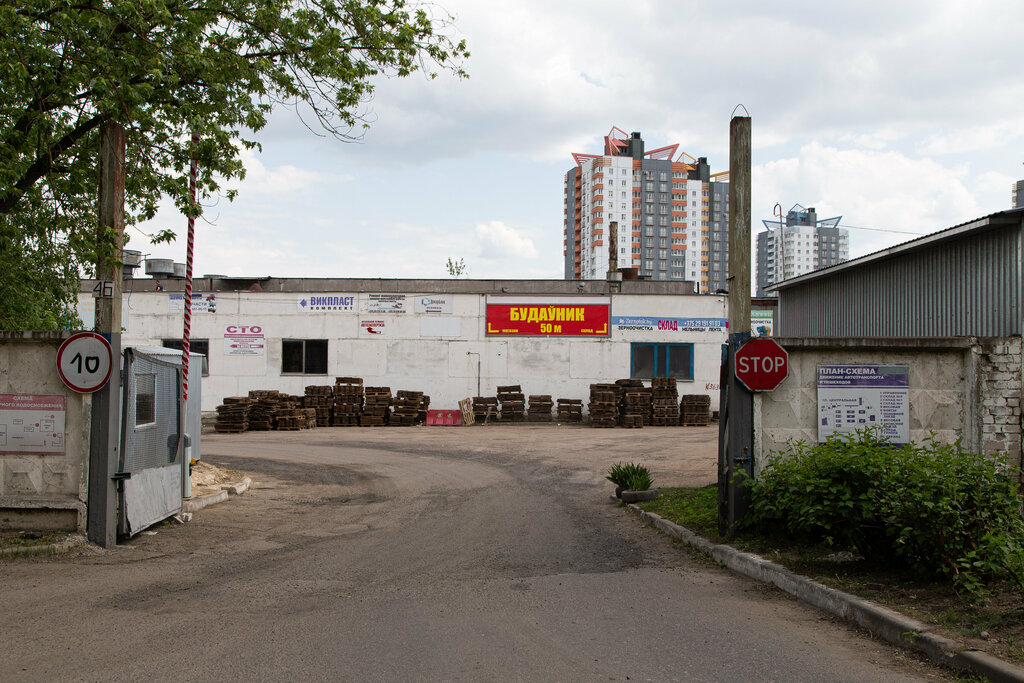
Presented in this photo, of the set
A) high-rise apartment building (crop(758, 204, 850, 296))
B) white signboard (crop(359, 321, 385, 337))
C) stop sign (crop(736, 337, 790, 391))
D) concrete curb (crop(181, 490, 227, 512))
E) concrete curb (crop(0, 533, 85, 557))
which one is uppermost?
high-rise apartment building (crop(758, 204, 850, 296))

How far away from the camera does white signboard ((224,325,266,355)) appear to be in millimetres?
31797

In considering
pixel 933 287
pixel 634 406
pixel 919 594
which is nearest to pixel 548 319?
pixel 634 406

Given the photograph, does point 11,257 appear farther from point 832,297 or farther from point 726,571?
point 832,297

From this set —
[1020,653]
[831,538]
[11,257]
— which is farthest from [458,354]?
[1020,653]

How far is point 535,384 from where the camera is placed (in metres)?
31.3

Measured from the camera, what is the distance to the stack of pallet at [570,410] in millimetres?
30344

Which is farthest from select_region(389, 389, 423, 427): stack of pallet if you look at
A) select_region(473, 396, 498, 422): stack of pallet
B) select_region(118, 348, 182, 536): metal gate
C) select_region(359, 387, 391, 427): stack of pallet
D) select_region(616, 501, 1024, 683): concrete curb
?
select_region(616, 501, 1024, 683): concrete curb

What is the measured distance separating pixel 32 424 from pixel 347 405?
20673 mm

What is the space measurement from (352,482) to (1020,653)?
12141 mm

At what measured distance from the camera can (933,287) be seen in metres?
13.5

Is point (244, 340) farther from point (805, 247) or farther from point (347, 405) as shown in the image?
point (805, 247)

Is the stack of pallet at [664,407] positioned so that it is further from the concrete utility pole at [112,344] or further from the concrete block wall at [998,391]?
the concrete utility pole at [112,344]

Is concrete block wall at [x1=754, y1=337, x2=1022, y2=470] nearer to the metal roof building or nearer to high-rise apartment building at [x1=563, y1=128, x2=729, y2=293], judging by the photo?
the metal roof building

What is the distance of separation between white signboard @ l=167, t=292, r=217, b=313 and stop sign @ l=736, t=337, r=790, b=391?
27.7 m
